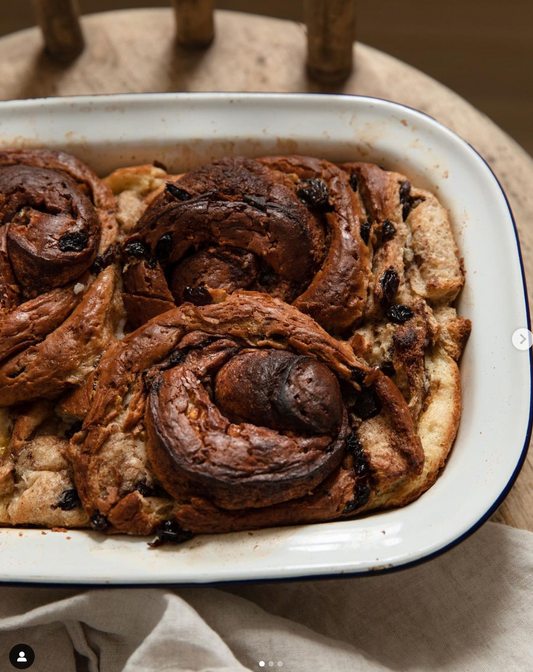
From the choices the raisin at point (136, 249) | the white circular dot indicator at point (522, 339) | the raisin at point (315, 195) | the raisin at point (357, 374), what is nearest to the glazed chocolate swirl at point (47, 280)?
the raisin at point (136, 249)

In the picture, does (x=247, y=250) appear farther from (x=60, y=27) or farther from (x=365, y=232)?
(x=60, y=27)

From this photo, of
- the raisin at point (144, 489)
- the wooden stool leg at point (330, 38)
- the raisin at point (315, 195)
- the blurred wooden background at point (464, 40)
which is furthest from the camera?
the blurred wooden background at point (464, 40)

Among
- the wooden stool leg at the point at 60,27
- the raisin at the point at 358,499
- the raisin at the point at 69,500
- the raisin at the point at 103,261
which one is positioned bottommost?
the raisin at the point at 69,500

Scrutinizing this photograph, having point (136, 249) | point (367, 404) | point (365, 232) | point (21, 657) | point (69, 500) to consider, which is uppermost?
point (365, 232)

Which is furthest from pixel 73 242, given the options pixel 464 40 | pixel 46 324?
pixel 464 40

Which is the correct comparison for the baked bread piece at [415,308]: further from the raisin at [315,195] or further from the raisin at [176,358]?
the raisin at [176,358]

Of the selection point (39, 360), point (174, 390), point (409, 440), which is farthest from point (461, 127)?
point (39, 360)

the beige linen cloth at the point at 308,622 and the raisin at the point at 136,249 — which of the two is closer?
the beige linen cloth at the point at 308,622

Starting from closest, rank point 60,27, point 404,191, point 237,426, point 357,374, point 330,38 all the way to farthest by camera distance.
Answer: point 237,426 → point 357,374 → point 404,191 → point 330,38 → point 60,27
